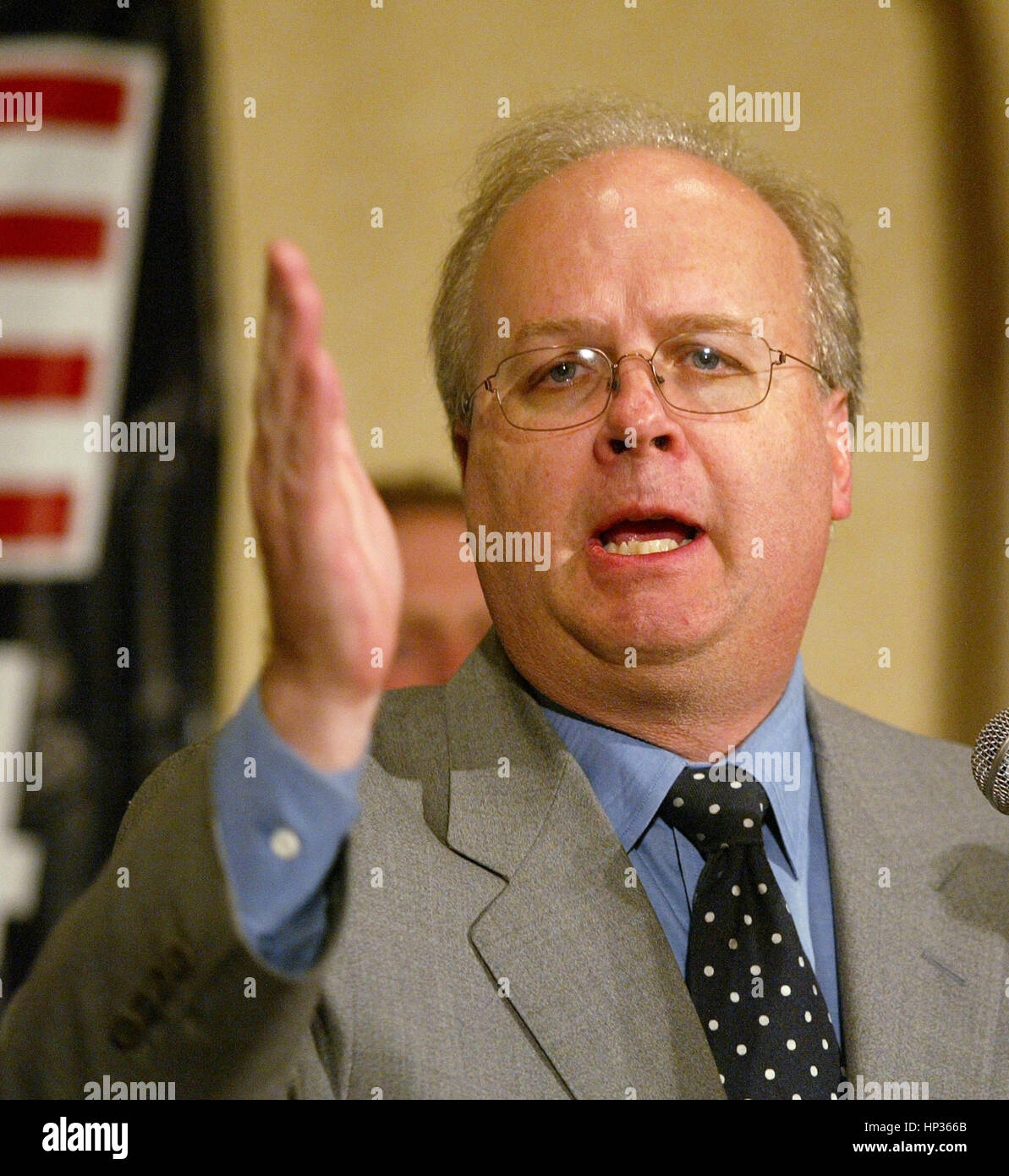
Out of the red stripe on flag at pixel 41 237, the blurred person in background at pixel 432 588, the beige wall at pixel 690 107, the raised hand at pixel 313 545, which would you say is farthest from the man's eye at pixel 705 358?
the red stripe on flag at pixel 41 237

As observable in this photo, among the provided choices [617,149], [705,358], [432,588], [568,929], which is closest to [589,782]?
[568,929]

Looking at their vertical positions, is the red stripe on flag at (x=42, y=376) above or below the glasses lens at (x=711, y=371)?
above

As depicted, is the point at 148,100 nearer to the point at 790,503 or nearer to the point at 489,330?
the point at 489,330

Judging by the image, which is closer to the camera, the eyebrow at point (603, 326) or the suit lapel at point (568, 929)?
the suit lapel at point (568, 929)

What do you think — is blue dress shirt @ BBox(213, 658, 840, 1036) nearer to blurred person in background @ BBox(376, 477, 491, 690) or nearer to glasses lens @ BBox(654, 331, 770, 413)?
glasses lens @ BBox(654, 331, 770, 413)

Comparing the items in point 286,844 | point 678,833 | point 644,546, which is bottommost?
point 678,833

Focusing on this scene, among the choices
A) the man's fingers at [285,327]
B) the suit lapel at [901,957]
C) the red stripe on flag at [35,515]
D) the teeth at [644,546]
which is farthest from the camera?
the red stripe on flag at [35,515]

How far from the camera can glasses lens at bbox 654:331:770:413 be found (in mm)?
1324

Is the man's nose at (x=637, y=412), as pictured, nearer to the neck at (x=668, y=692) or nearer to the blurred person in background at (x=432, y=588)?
the neck at (x=668, y=692)

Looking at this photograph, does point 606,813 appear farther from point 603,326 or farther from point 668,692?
point 603,326

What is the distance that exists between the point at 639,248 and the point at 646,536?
0.28 metres

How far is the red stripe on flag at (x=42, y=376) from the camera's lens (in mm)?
2521

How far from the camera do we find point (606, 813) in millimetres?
1263

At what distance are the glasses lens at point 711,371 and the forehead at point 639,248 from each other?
0.03m
